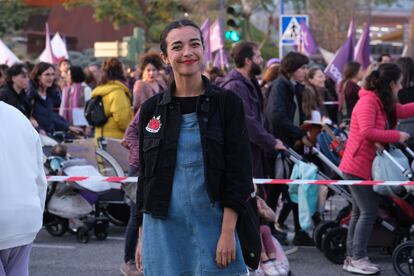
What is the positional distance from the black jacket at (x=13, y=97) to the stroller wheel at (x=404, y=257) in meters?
4.18

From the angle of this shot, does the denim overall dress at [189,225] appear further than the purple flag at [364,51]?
No

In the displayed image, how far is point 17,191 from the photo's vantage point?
15.3ft

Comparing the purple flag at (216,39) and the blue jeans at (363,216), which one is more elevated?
the purple flag at (216,39)

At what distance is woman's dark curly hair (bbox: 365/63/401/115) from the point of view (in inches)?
319

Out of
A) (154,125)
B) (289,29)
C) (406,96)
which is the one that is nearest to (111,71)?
(406,96)

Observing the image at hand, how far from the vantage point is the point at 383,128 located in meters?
8.11

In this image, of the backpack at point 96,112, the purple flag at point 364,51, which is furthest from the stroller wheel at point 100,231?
the purple flag at point 364,51

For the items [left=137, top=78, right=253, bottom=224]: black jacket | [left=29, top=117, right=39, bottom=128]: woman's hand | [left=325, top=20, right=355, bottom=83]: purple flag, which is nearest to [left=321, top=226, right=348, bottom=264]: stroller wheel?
[left=29, top=117, right=39, bottom=128]: woman's hand

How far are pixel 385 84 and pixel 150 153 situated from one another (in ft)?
13.1

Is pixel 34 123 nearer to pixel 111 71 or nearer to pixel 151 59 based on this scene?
pixel 111 71

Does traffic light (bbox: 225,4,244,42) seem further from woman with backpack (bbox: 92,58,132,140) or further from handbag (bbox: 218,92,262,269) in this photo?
handbag (bbox: 218,92,262,269)

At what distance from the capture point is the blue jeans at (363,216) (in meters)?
8.27

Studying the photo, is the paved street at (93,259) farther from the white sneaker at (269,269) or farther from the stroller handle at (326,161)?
the white sneaker at (269,269)

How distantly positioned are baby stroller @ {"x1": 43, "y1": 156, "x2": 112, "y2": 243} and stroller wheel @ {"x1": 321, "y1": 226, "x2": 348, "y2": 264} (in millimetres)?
2543
